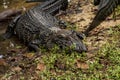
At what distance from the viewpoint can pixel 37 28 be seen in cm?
735

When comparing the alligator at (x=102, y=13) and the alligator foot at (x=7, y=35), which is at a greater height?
the alligator at (x=102, y=13)

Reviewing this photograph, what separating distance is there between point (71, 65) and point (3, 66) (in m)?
1.38

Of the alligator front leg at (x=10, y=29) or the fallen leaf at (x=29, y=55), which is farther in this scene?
the alligator front leg at (x=10, y=29)

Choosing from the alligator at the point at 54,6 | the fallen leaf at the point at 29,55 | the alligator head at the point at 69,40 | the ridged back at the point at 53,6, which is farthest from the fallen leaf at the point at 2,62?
the alligator at the point at 54,6

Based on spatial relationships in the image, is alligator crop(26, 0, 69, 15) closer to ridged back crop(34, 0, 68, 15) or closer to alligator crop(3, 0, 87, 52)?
ridged back crop(34, 0, 68, 15)

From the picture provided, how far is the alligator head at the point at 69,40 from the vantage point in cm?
612

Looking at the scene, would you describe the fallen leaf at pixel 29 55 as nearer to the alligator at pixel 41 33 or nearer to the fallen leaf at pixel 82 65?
the alligator at pixel 41 33

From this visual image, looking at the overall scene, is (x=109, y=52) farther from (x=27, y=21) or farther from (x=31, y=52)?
(x=27, y=21)

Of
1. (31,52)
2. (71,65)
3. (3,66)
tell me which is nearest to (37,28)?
(31,52)

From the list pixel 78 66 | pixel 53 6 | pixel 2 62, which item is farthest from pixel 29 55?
pixel 53 6

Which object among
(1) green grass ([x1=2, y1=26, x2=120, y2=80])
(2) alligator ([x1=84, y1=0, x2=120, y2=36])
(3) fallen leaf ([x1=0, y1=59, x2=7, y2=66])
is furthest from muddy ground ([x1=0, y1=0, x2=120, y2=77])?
(1) green grass ([x1=2, y1=26, x2=120, y2=80])

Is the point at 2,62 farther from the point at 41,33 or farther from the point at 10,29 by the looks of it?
the point at 10,29

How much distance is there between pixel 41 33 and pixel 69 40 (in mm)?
920

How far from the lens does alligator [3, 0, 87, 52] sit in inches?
251
